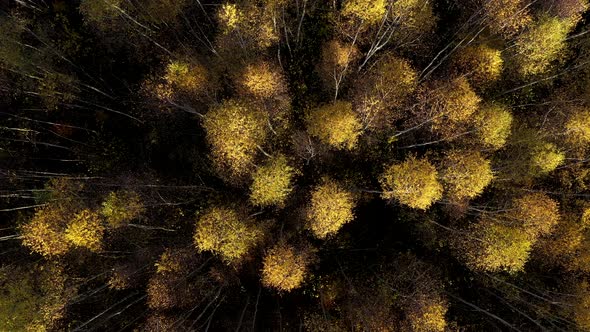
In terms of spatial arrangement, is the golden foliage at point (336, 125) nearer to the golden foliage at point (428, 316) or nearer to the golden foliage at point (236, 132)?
the golden foliage at point (236, 132)

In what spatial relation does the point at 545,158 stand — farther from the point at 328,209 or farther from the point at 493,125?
the point at 328,209

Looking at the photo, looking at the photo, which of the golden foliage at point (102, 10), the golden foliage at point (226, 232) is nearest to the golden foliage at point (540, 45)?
the golden foliage at point (226, 232)

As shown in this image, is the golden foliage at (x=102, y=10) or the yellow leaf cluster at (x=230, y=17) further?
the golden foliage at (x=102, y=10)

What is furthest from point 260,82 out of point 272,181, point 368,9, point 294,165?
point 368,9

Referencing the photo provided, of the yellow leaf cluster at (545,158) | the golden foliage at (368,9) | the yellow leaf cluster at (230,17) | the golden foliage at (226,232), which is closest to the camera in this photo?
the yellow leaf cluster at (230,17)

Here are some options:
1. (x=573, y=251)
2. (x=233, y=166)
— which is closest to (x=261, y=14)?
(x=233, y=166)

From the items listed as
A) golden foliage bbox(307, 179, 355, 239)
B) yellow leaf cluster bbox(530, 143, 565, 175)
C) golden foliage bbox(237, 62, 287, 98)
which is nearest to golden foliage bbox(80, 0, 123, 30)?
golden foliage bbox(237, 62, 287, 98)

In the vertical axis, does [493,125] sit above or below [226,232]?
above
